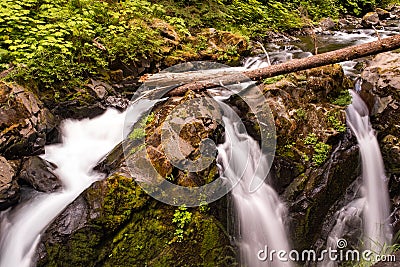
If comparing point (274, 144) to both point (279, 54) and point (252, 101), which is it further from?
point (279, 54)

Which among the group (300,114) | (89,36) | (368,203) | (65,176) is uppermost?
(89,36)

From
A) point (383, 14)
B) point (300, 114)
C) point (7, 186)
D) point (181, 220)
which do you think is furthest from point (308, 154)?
point (383, 14)

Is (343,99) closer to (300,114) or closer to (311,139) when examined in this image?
(300,114)

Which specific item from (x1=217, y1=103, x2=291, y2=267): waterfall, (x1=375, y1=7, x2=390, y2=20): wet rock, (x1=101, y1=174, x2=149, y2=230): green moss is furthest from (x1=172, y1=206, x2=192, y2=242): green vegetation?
(x1=375, y1=7, x2=390, y2=20): wet rock

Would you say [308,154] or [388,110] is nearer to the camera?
[308,154]

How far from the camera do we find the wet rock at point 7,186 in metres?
3.51

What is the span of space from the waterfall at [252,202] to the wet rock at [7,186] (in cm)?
251

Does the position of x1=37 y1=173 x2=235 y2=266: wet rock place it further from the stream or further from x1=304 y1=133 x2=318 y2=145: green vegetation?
x1=304 y1=133 x2=318 y2=145: green vegetation

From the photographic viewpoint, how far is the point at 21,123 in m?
4.14

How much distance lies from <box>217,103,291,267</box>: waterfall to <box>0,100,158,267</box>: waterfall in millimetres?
1565

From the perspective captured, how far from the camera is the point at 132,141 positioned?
401cm

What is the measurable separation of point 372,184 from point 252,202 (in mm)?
2042

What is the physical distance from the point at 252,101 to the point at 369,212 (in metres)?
2.41

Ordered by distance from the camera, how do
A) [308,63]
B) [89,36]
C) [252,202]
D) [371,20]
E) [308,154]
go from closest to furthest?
[252,202], [308,154], [308,63], [89,36], [371,20]
